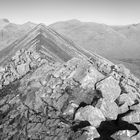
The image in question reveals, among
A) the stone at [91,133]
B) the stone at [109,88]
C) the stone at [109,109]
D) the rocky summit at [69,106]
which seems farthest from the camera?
the stone at [109,88]

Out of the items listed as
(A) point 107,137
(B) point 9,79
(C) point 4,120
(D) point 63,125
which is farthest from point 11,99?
(A) point 107,137

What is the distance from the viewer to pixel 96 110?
942 inches

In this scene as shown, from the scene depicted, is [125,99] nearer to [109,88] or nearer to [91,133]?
[109,88]

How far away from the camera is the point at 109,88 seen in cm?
2714

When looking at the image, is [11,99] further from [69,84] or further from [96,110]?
[96,110]

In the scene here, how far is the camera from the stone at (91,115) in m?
23.4

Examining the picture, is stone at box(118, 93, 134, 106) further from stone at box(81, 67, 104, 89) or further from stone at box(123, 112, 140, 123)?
stone at box(81, 67, 104, 89)

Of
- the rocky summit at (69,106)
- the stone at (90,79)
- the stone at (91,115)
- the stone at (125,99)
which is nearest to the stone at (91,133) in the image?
the rocky summit at (69,106)

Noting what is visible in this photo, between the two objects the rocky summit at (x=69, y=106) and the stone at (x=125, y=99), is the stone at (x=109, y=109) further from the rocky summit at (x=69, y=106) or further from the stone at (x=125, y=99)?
the stone at (x=125, y=99)

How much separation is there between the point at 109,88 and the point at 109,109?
324cm

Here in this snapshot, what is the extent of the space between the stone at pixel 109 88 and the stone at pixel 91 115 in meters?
2.95

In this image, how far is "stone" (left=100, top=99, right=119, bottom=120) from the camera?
24.4 metres

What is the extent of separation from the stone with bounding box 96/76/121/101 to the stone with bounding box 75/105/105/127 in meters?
2.95

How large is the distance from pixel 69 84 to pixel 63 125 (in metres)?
7.31
